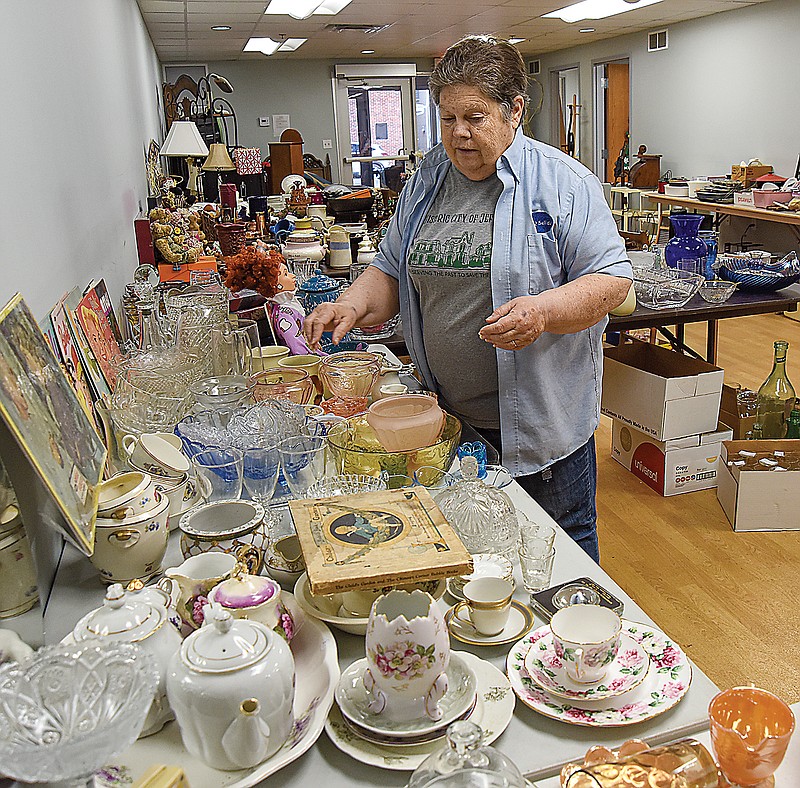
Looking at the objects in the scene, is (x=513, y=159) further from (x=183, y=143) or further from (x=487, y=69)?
(x=183, y=143)

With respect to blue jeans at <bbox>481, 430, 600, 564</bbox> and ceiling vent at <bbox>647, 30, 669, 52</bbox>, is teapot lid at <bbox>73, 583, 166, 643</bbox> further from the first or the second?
ceiling vent at <bbox>647, 30, 669, 52</bbox>

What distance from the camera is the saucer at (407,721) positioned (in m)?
0.92

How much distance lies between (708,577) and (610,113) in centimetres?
1067

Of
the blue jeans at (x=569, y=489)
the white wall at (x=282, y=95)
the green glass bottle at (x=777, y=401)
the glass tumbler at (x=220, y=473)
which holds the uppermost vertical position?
the white wall at (x=282, y=95)

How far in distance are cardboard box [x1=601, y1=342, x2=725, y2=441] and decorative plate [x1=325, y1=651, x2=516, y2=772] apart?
2641 millimetres

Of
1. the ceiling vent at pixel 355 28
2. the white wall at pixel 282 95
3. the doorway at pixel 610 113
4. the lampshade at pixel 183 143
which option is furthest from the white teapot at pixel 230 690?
the white wall at pixel 282 95

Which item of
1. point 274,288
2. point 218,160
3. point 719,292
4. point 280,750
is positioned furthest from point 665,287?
point 218,160

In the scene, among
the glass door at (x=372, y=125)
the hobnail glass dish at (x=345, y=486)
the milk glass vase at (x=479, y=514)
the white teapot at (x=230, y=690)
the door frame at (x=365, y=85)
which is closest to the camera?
the white teapot at (x=230, y=690)

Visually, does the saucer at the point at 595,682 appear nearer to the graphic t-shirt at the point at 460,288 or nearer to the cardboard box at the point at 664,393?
the graphic t-shirt at the point at 460,288

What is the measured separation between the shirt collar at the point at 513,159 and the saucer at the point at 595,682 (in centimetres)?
116

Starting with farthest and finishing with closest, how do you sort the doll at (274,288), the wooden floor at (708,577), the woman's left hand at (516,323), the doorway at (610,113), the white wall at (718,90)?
the doorway at (610,113) < the white wall at (718,90) < the wooden floor at (708,577) < the doll at (274,288) < the woman's left hand at (516,323)

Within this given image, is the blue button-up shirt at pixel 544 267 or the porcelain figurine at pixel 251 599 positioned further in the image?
the blue button-up shirt at pixel 544 267

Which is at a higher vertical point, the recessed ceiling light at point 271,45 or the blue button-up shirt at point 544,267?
the recessed ceiling light at point 271,45

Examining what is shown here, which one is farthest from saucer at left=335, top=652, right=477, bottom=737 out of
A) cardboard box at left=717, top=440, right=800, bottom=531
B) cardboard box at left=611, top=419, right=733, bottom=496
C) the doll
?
cardboard box at left=611, top=419, right=733, bottom=496
